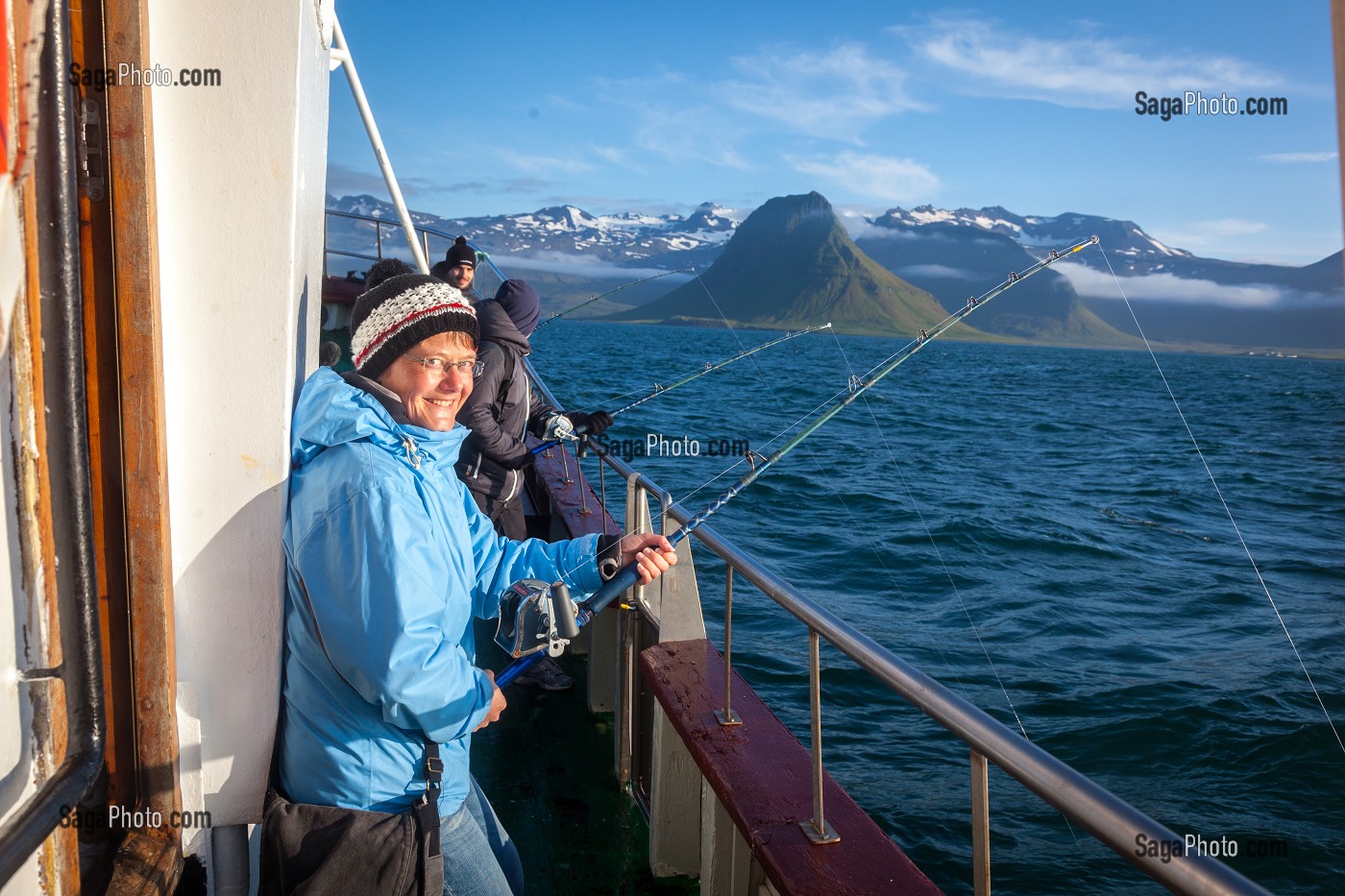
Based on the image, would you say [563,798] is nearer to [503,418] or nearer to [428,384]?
[503,418]

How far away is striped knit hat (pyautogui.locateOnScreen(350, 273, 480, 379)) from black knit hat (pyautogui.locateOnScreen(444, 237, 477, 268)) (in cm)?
349

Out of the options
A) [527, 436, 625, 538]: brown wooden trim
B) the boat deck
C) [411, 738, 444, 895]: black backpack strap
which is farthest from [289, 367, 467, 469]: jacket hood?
[527, 436, 625, 538]: brown wooden trim

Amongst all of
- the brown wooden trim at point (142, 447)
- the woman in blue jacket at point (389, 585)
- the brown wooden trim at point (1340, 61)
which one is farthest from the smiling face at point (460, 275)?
the brown wooden trim at point (1340, 61)

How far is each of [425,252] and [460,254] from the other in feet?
6.01

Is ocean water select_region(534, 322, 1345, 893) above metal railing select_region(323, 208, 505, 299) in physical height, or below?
below

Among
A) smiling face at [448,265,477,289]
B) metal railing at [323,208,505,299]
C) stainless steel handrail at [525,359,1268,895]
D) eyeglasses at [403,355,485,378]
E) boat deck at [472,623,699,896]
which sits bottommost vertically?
boat deck at [472,623,699,896]

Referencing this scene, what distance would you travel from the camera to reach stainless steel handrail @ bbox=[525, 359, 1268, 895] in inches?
48.8

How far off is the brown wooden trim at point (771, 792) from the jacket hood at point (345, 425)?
124cm

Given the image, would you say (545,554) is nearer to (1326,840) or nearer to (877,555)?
(1326,840)

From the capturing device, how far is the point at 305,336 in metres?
2.32

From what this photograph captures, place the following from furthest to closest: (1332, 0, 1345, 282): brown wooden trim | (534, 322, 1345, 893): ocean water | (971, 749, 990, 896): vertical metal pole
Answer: (534, 322, 1345, 893): ocean water, (971, 749, 990, 896): vertical metal pole, (1332, 0, 1345, 282): brown wooden trim

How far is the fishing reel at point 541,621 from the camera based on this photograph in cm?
224

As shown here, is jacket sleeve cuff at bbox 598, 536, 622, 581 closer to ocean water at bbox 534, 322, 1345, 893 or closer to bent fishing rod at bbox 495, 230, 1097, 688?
bent fishing rod at bbox 495, 230, 1097, 688

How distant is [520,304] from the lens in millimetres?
4906
